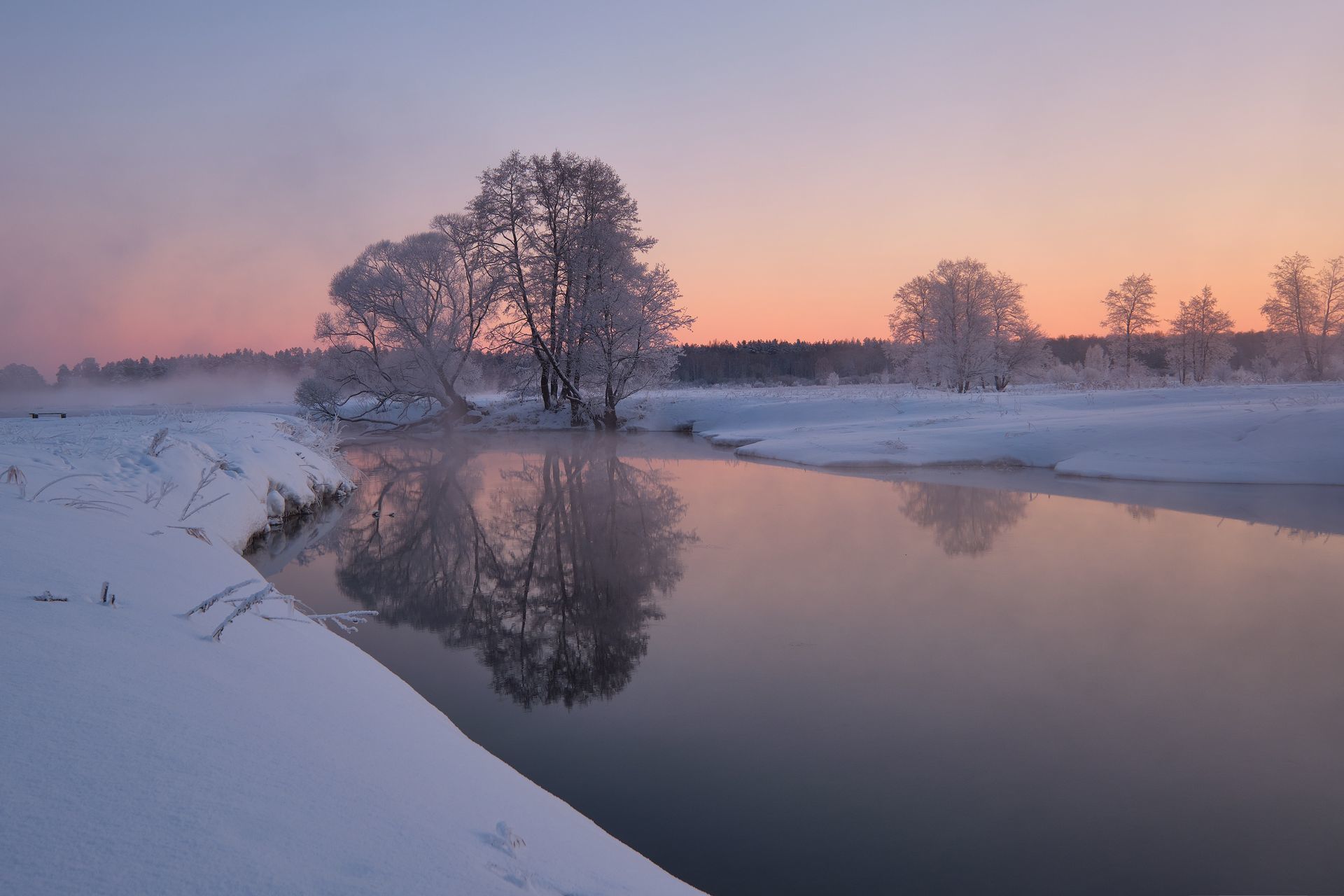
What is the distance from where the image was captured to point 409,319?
1027 inches

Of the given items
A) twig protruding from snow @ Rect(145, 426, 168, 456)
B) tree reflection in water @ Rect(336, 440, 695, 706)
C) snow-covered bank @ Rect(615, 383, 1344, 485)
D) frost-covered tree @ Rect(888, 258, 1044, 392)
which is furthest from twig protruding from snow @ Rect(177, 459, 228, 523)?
frost-covered tree @ Rect(888, 258, 1044, 392)

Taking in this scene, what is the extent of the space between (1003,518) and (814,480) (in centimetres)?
418

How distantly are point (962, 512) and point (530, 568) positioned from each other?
5926 millimetres

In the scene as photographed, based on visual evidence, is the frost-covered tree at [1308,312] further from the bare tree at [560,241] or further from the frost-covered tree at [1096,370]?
the bare tree at [560,241]

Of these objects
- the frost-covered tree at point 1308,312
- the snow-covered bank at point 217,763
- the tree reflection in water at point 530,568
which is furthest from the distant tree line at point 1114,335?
the snow-covered bank at point 217,763

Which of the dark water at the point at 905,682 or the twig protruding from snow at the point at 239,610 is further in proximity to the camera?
the dark water at the point at 905,682

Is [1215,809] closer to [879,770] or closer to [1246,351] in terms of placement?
[879,770]

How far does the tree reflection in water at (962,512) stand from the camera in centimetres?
789

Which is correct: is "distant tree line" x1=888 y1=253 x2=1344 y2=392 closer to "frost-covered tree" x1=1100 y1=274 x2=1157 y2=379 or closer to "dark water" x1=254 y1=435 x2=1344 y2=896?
"frost-covered tree" x1=1100 y1=274 x2=1157 y2=379

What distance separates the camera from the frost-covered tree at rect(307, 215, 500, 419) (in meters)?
25.5

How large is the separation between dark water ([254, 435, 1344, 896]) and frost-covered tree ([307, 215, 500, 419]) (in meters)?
18.5

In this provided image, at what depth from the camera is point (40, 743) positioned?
1436 mm

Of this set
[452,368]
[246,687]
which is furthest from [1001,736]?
[452,368]

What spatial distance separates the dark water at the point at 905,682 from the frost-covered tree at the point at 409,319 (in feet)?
60.8
